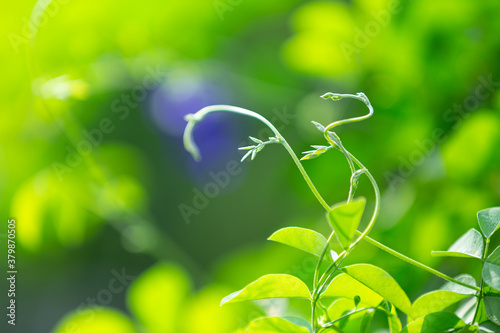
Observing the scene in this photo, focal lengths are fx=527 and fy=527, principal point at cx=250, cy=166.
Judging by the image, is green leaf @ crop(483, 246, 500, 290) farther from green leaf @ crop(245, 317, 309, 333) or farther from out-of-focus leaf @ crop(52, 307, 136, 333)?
out-of-focus leaf @ crop(52, 307, 136, 333)

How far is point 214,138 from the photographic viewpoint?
1.09m

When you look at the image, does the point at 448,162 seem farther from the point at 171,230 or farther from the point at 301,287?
the point at 171,230

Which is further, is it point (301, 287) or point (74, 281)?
point (74, 281)

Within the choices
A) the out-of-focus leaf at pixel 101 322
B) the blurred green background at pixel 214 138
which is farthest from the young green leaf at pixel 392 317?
the out-of-focus leaf at pixel 101 322

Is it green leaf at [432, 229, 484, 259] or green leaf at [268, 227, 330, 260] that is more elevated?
green leaf at [268, 227, 330, 260]

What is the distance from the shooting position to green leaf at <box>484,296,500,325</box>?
25 cm

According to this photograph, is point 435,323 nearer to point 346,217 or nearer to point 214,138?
point 346,217

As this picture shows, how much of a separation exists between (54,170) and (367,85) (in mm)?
540

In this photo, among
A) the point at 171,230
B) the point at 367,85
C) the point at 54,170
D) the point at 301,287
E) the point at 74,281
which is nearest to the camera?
the point at 301,287

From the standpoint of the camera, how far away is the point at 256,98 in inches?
35.5

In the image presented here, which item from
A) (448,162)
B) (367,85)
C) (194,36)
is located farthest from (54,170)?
(448,162)

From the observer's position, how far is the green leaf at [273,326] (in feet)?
0.89

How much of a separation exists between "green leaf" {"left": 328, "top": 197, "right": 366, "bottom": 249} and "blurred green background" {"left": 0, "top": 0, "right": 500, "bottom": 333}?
0.21 m

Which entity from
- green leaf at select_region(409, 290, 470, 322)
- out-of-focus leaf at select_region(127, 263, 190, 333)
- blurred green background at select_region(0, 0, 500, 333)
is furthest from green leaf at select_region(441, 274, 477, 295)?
out-of-focus leaf at select_region(127, 263, 190, 333)
